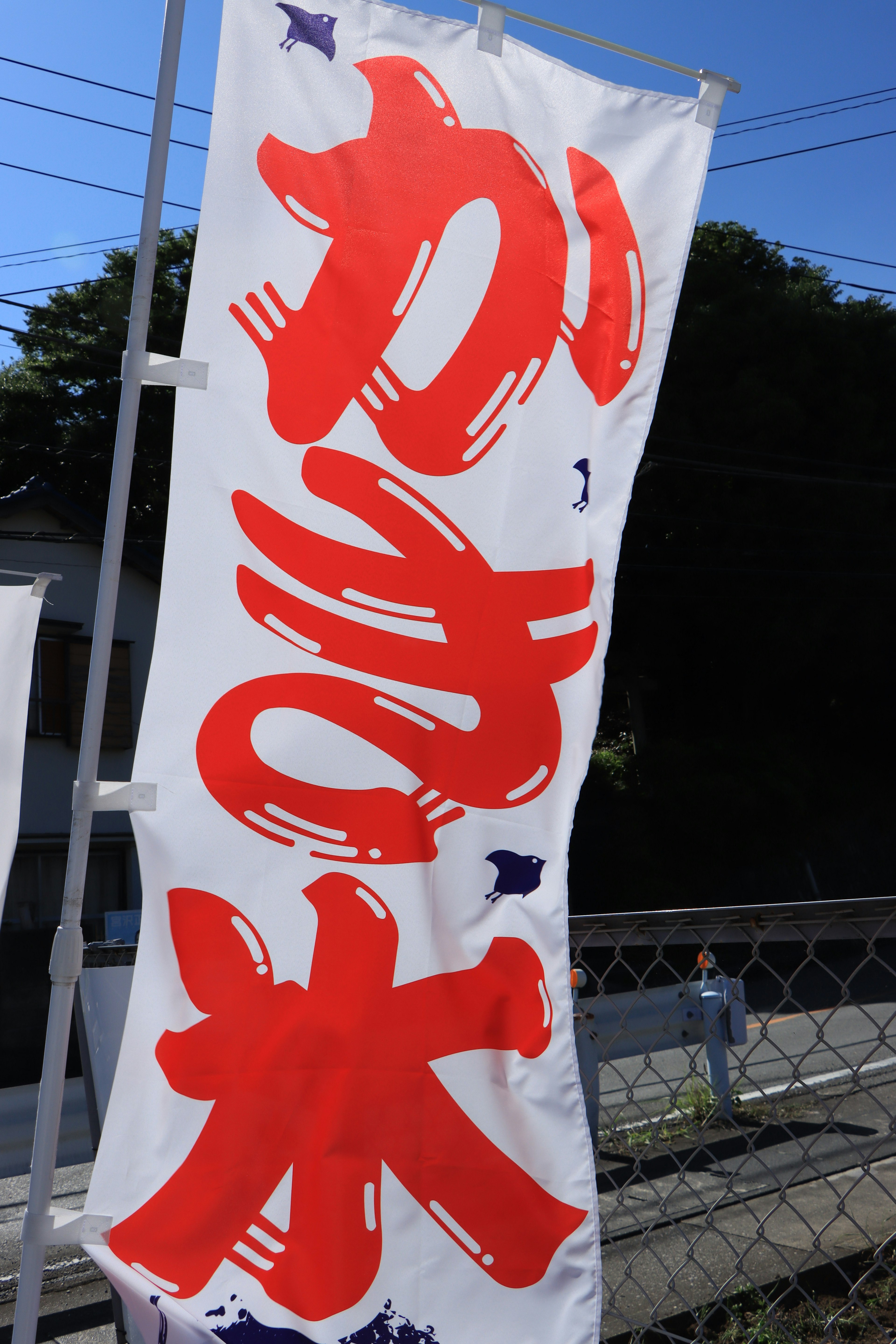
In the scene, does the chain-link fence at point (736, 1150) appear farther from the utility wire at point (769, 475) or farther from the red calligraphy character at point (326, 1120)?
the utility wire at point (769, 475)

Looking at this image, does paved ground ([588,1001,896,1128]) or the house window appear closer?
paved ground ([588,1001,896,1128])

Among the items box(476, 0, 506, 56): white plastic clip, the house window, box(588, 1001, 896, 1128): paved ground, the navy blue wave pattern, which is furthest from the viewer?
the house window

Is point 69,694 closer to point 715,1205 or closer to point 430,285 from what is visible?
point 715,1205

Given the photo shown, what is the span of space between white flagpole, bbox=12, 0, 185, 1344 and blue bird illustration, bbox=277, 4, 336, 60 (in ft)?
0.61

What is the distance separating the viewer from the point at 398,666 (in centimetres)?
176

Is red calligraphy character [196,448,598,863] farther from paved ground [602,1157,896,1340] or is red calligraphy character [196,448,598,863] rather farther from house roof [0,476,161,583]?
house roof [0,476,161,583]

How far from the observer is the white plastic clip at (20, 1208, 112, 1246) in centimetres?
147

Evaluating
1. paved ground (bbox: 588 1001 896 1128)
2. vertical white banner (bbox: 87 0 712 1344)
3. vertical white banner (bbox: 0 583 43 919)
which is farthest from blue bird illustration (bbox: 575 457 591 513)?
paved ground (bbox: 588 1001 896 1128)

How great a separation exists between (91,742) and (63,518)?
16811 mm

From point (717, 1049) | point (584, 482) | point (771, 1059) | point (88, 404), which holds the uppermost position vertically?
point (88, 404)

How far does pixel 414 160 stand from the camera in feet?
6.26

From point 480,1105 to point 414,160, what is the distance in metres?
1.70

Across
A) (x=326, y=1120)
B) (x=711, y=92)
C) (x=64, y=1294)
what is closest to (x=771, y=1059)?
(x=64, y=1294)

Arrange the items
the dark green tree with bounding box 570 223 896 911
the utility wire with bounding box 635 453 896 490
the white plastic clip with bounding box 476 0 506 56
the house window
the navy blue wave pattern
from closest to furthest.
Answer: the navy blue wave pattern → the white plastic clip with bounding box 476 0 506 56 → the house window → the utility wire with bounding box 635 453 896 490 → the dark green tree with bounding box 570 223 896 911
